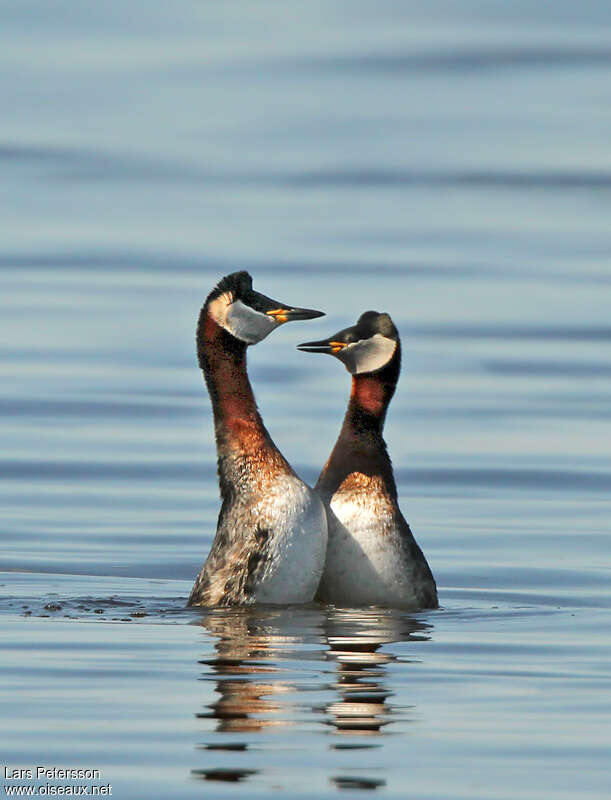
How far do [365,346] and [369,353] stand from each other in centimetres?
5

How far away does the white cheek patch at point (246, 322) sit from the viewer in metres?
14.1

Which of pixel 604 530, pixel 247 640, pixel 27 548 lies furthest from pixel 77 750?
pixel 604 530

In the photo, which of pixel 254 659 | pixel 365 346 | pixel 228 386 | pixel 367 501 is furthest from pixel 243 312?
pixel 254 659

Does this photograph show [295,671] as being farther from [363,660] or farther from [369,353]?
[369,353]

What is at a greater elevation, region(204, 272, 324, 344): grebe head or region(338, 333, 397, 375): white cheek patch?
region(204, 272, 324, 344): grebe head

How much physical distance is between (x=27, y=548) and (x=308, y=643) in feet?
16.9

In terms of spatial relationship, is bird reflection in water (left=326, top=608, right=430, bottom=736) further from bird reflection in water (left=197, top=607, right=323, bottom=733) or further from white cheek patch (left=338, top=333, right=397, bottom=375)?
white cheek patch (left=338, top=333, right=397, bottom=375)

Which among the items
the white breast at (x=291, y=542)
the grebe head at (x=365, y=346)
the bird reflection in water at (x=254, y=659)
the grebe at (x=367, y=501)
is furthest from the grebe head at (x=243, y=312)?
the bird reflection in water at (x=254, y=659)

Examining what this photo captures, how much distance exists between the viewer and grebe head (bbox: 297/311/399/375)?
47.2 ft

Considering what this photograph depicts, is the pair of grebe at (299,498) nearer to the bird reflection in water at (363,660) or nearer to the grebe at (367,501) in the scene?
the grebe at (367,501)

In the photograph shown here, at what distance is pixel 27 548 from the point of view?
56.6 feet

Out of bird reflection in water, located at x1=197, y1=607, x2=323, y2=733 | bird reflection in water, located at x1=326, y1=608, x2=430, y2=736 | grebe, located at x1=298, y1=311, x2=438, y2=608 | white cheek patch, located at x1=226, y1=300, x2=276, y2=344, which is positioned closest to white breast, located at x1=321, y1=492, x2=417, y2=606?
grebe, located at x1=298, y1=311, x2=438, y2=608

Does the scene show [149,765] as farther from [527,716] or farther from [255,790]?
[527,716]

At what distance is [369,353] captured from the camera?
1444 centimetres
